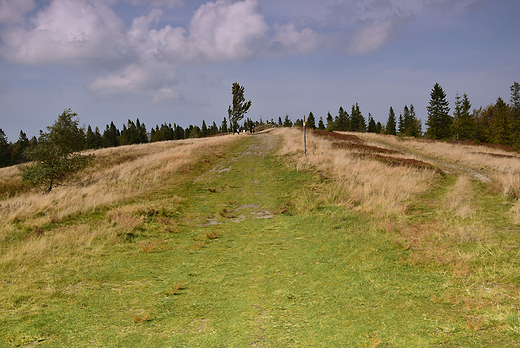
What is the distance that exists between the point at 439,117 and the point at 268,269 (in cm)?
7690

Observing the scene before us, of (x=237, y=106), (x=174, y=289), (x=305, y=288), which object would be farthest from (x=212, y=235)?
(x=237, y=106)

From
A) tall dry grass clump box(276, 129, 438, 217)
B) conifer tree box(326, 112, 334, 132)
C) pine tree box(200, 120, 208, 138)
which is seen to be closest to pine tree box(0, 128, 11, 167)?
pine tree box(200, 120, 208, 138)

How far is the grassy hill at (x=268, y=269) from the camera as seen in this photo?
412 cm

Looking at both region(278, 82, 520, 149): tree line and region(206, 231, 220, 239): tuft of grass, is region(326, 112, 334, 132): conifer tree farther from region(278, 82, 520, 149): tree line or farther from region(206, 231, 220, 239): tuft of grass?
region(206, 231, 220, 239): tuft of grass

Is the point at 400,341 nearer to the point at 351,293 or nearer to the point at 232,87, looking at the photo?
the point at 351,293

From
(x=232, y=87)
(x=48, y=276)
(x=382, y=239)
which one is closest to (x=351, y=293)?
(x=382, y=239)

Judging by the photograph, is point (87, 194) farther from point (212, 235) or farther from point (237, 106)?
point (237, 106)

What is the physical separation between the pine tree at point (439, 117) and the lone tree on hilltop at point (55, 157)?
71672 mm

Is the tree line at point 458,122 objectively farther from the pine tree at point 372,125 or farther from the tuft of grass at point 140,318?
the tuft of grass at point 140,318

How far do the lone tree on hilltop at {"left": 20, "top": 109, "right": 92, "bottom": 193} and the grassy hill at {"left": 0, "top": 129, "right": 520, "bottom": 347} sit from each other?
781 centimetres

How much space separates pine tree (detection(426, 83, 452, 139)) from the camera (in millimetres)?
69938

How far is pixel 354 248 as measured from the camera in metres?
7.47

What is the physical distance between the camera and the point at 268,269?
6570 mm

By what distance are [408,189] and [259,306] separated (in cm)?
1026
